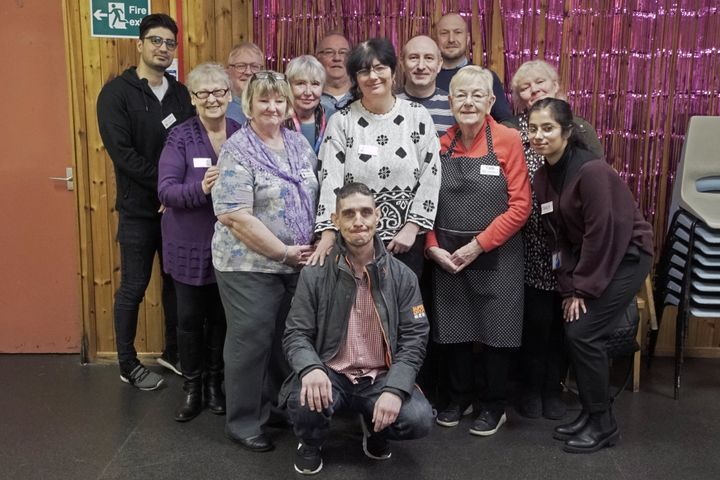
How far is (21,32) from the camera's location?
11.8 feet

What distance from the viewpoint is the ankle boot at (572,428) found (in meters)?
2.88

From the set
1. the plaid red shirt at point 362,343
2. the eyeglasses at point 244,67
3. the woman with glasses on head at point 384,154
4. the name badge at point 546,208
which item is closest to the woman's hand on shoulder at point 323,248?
the woman with glasses on head at point 384,154

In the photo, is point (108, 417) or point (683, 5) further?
point (683, 5)

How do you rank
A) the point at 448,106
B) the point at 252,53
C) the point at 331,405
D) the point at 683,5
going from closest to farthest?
the point at 331,405
the point at 448,106
the point at 252,53
the point at 683,5

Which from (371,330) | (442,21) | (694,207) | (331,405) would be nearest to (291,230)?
(371,330)

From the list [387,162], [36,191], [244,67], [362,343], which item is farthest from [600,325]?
[36,191]

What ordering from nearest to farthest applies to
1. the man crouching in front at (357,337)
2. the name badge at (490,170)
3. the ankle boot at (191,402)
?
the man crouching in front at (357,337), the name badge at (490,170), the ankle boot at (191,402)

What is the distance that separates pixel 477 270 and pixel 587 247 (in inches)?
18.1

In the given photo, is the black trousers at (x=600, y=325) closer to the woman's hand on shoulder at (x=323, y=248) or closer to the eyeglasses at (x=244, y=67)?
the woman's hand on shoulder at (x=323, y=248)

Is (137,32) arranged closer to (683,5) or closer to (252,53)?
(252,53)

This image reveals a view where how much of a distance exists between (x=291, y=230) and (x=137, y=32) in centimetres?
156

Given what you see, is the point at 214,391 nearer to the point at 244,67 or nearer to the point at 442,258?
the point at 442,258

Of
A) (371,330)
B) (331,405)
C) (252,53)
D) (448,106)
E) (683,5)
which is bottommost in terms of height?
(331,405)

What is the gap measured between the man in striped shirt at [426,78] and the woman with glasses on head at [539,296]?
32cm
